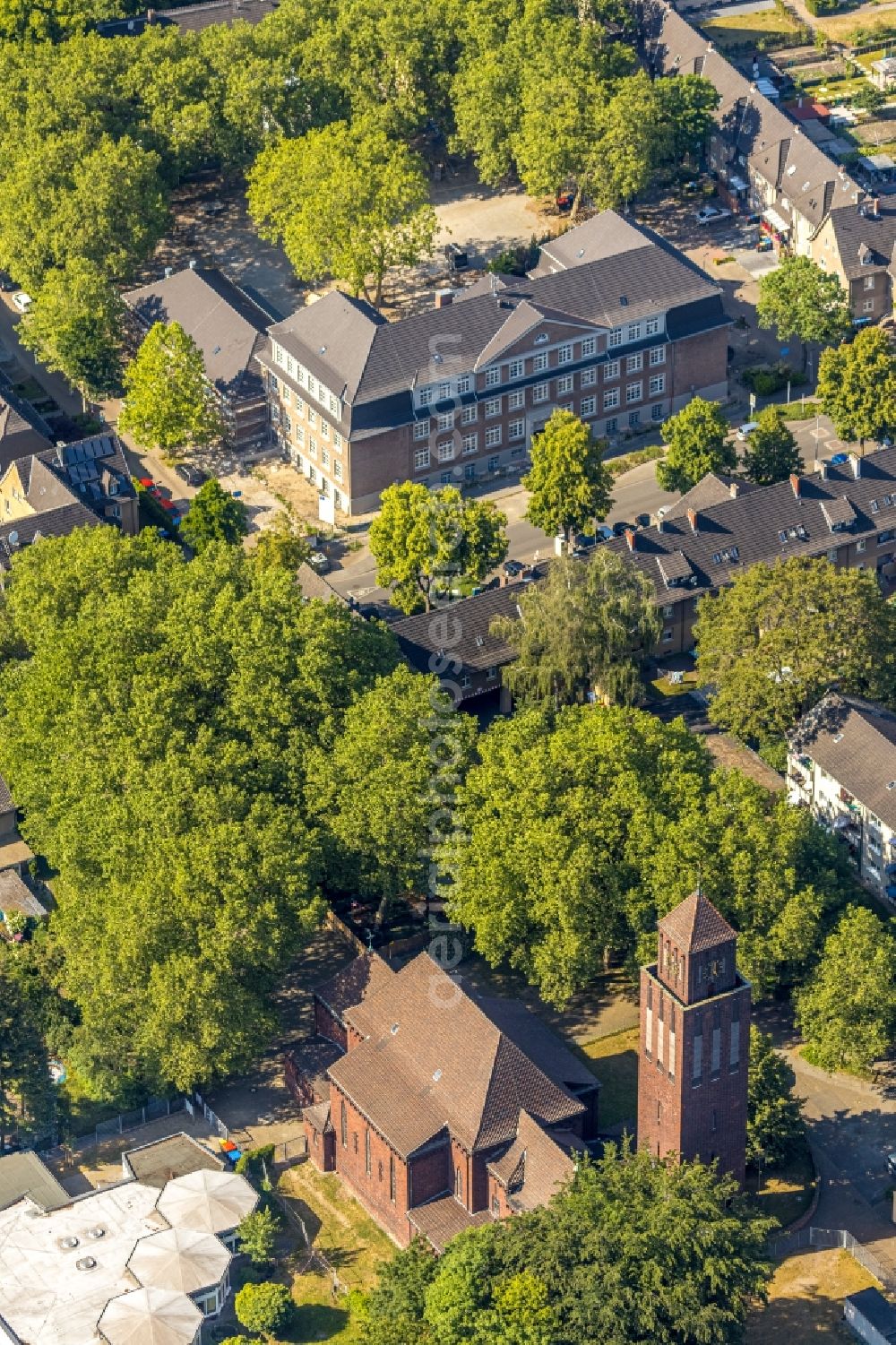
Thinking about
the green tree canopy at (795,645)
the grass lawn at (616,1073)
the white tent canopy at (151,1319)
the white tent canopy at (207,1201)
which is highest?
the white tent canopy at (151,1319)

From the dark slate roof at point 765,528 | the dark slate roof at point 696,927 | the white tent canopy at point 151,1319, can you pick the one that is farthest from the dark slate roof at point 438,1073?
the dark slate roof at point 765,528

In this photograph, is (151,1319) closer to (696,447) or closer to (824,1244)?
(824,1244)

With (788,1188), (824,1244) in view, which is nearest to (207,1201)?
(788,1188)

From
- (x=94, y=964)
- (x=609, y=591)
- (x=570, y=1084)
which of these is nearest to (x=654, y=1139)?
(x=570, y=1084)

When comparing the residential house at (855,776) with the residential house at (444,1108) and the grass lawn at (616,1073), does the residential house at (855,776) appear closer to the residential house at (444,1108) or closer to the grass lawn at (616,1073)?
the grass lawn at (616,1073)

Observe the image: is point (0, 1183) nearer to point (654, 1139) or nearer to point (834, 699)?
point (654, 1139)
